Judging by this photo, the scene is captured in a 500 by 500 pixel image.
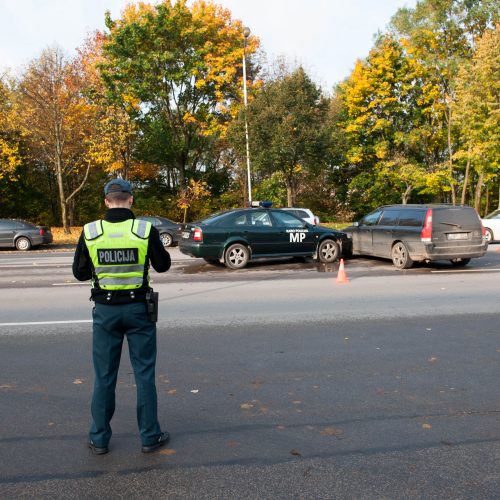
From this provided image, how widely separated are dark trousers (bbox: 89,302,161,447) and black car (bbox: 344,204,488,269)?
34.7 ft

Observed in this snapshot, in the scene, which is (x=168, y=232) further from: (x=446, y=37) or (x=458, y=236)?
(x=446, y=37)

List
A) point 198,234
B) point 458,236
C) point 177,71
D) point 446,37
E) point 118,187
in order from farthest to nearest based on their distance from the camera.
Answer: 1. point 446,37
2. point 177,71
3. point 198,234
4. point 458,236
5. point 118,187

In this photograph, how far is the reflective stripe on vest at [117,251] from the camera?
371 cm

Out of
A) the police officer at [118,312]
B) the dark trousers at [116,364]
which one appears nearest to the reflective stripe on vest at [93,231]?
the police officer at [118,312]

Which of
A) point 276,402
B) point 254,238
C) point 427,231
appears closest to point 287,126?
point 254,238

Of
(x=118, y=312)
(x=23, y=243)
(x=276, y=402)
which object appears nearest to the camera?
(x=118, y=312)

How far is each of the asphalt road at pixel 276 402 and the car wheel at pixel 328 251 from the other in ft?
19.9

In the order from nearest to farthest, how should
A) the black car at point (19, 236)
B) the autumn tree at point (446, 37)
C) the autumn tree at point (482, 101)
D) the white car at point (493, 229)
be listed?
the white car at point (493, 229)
the black car at point (19, 236)
the autumn tree at point (482, 101)
the autumn tree at point (446, 37)

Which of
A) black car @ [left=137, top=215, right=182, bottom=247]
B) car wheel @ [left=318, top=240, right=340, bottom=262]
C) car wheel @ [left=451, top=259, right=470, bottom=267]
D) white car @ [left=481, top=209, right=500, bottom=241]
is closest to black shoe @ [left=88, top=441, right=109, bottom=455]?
car wheel @ [left=318, top=240, right=340, bottom=262]

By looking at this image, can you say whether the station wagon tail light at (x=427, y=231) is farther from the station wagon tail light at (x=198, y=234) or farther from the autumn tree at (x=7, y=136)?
the autumn tree at (x=7, y=136)

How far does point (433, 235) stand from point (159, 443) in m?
10.7

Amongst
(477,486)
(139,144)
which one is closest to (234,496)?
(477,486)

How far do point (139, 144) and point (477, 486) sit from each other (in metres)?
33.2

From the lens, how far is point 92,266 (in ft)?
12.6
